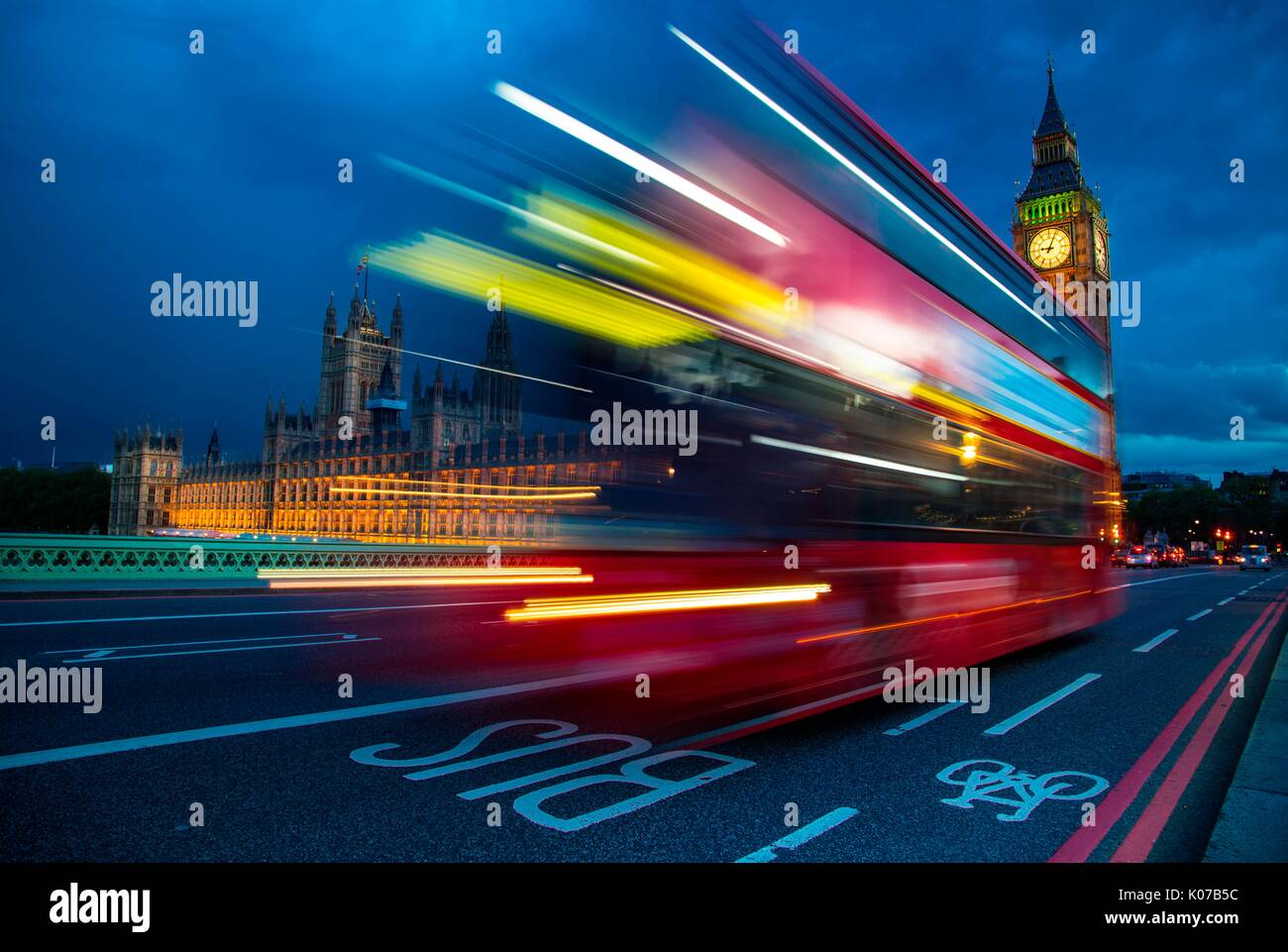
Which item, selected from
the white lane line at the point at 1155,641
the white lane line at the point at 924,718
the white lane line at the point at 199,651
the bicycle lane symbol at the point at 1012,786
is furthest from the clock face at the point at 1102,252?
the bicycle lane symbol at the point at 1012,786

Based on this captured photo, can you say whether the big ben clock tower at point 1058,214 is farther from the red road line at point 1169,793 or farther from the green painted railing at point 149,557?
the red road line at point 1169,793

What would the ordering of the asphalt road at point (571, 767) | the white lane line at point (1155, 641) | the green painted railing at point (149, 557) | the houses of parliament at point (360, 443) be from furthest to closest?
the houses of parliament at point (360, 443)
the green painted railing at point (149, 557)
the white lane line at point (1155, 641)
the asphalt road at point (571, 767)

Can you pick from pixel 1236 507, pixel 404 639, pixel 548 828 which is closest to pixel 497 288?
pixel 548 828

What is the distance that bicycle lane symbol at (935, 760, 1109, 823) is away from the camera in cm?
458

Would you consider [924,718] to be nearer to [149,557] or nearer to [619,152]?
[619,152]

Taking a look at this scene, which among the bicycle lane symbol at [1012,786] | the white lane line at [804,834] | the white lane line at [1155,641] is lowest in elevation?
the white lane line at [1155,641]

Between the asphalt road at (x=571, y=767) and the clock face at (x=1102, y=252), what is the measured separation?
12985cm

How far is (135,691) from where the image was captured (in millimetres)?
7047

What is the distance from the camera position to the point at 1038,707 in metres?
7.37

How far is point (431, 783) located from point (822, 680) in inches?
131

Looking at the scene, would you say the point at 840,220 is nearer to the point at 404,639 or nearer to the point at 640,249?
the point at 640,249

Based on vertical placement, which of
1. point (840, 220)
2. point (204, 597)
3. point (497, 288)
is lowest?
point (204, 597)

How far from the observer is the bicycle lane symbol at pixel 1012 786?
4578 mm

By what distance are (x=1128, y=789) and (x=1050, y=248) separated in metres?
134
